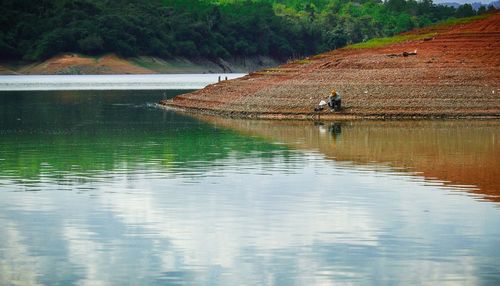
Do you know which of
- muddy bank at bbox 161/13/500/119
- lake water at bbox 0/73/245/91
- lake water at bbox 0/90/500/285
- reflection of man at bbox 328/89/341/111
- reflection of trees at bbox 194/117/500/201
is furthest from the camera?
lake water at bbox 0/73/245/91

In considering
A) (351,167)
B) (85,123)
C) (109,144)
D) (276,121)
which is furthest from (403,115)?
(351,167)

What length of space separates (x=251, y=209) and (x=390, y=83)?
39368mm

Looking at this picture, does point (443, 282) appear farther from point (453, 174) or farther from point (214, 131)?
point (214, 131)

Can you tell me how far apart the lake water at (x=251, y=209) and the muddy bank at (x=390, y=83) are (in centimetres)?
1240

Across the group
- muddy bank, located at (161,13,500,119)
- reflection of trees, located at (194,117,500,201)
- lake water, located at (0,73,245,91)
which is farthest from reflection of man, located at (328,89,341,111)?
lake water, located at (0,73,245,91)

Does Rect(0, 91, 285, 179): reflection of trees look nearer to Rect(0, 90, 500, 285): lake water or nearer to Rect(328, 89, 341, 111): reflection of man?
→ Rect(0, 90, 500, 285): lake water

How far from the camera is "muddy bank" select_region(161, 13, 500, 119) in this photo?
6325cm

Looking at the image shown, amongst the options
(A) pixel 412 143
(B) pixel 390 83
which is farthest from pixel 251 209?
(B) pixel 390 83

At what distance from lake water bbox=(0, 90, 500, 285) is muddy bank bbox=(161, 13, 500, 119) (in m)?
12.4

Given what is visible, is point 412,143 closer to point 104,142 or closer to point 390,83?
point 104,142

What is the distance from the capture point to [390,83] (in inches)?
2584

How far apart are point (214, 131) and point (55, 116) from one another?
16.6 metres

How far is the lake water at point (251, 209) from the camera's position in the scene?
20.4 m

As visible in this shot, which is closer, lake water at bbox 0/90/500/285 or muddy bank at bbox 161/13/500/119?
lake water at bbox 0/90/500/285
